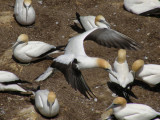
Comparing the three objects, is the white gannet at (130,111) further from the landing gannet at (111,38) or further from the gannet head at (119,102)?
the landing gannet at (111,38)

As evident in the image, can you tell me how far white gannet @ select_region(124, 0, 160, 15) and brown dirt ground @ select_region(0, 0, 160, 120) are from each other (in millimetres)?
156

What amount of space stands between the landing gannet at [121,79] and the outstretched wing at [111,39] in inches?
26.5

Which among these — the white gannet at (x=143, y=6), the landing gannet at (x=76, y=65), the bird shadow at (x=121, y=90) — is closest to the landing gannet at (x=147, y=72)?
the bird shadow at (x=121, y=90)

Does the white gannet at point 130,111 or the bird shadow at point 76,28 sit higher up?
the white gannet at point 130,111

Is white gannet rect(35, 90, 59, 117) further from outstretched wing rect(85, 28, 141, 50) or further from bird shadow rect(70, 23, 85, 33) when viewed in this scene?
bird shadow rect(70, 23, 85, 33)

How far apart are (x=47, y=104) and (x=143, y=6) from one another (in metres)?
5.15

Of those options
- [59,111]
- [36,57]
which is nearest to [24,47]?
[36,57]

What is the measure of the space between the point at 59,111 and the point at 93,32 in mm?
2110

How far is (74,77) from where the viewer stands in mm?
8188

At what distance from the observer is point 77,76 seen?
820 cm

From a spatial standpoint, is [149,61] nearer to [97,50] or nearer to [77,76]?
[97,50]

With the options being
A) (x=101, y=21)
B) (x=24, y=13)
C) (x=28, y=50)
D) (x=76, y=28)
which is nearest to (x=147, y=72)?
(x=101, y=21)

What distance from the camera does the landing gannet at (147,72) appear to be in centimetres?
874

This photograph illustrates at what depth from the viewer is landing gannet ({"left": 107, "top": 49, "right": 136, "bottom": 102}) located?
8.55m
